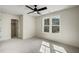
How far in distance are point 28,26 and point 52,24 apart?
2.44 meters

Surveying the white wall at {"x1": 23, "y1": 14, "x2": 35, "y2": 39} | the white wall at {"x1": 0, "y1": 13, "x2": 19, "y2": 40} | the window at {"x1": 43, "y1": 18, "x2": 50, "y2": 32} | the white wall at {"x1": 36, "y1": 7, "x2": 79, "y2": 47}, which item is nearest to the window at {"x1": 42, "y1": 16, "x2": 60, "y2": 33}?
the window at {"x1": 43, "y1": 18, "x2": 50, "y2": 32}

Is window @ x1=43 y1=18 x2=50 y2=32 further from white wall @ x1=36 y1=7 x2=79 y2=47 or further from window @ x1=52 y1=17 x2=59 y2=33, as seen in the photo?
white wall @ x1=36 y1=7 x2=79 y2=47

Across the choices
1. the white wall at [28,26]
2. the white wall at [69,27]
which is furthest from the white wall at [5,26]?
the white wall at [69,27]

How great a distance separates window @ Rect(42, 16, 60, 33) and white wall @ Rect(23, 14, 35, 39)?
1.41 metres

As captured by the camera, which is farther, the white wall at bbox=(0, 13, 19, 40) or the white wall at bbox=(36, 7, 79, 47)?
the white wall at bbox=(0, 13, 19, 40)

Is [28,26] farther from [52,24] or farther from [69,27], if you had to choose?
[69,27]

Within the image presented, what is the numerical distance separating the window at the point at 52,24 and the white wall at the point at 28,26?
1409 mm

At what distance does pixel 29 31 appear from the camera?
6.48 meters

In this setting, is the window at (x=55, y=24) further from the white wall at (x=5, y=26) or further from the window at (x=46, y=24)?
the white wall at (x=5, y=26)

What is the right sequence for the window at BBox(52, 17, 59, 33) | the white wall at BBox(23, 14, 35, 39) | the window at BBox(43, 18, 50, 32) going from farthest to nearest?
1. the white wall at BBox(23, 14, 35, 39)
2. the window at BBox(43, 18, 50, 32)
3. the window at BBox(52, 17, 59, 33)

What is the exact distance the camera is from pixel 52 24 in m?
5.31

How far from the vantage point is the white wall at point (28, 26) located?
5.99 metres

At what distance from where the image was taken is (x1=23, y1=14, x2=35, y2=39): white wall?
19.6 feet
